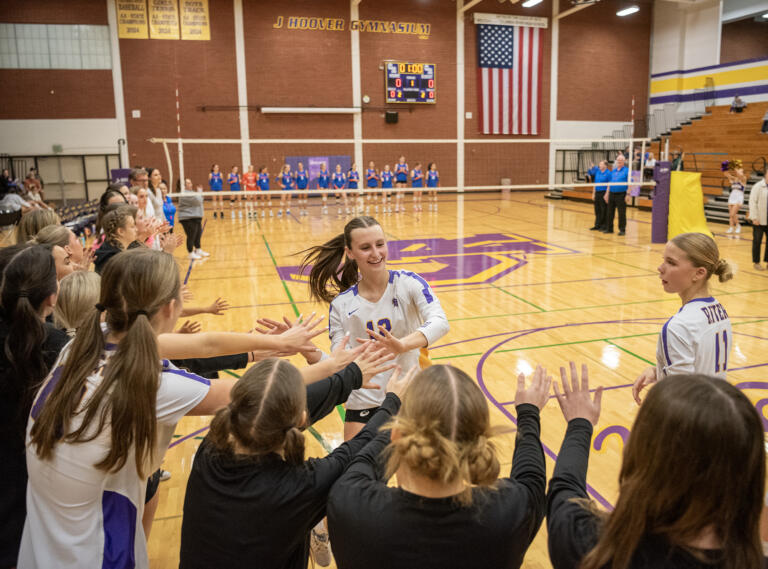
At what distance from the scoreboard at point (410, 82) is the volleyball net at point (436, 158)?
6.13ft

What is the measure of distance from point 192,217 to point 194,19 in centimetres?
1452

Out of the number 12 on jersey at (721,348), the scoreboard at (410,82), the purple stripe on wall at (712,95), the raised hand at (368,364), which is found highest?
the scoreboard at (410,82)

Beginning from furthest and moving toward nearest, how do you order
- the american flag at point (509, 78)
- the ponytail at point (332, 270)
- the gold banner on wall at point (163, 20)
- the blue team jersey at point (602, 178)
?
the american flag at point (509, 78), the gold banner on wall at point (163, 20), the blue team jersey at point (602, 178), the ponytail at point (332, 270)

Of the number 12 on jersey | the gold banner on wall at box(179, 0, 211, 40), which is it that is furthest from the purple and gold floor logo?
the gold banner on wall at box(179, 0, 211, 40)

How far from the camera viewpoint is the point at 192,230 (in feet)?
38.6

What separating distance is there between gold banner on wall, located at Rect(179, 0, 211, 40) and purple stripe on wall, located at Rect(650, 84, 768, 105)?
65.1ft

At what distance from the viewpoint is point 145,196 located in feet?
24.5

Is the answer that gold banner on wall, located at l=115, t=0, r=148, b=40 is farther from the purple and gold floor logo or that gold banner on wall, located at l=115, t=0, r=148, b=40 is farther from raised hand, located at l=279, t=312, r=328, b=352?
raised hand, located at l=279, t=312, r=328, b=352

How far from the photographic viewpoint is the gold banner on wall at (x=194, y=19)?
2252 cm

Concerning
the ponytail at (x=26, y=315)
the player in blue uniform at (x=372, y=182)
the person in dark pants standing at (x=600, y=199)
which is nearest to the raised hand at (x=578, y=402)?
the ponytail at (x=26, y=315)

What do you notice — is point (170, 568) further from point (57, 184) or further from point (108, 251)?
point (57, 184)

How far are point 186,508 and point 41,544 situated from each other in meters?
0.47

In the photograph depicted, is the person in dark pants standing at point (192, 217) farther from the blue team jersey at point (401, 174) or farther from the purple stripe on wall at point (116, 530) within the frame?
the blue team jersey at point (401, 174)

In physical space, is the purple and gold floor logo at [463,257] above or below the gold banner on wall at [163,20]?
below
